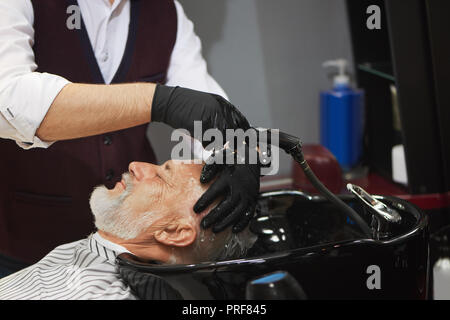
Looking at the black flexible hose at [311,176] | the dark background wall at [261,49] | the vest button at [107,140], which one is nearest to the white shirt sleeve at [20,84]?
the vest button at [107,140]

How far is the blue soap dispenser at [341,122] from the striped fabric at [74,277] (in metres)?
0.84

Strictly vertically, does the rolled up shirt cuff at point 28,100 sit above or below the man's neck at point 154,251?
above

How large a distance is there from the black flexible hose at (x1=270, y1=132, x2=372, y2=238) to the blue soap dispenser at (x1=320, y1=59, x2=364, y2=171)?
0.48 m

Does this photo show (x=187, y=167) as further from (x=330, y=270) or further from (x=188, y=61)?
(x=330, y=270)

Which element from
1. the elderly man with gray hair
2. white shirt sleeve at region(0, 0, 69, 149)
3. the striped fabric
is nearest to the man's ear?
the elderly man with gray hair

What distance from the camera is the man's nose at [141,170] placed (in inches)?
51.6

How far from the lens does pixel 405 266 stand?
3.54ft

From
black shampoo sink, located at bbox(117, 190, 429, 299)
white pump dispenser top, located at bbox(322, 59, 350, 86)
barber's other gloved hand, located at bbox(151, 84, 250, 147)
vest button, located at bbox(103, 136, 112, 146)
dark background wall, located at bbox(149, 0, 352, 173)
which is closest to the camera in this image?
black shampoo sink, located at bbox(117, 190, 429, 299)

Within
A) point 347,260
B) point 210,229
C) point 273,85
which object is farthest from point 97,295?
point 273,85

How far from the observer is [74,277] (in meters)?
1.23

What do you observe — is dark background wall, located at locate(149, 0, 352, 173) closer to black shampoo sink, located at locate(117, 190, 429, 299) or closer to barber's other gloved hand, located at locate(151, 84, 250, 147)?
barber's other gloved hand, located at locate(151, 84, 250, 147)

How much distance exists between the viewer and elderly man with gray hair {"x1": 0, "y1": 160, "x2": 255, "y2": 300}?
4.07 feet

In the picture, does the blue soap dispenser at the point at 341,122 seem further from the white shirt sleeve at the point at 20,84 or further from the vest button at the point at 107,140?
the white shirt sleeve at the point at 20,84

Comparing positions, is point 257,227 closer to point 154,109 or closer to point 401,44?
point 154,109
